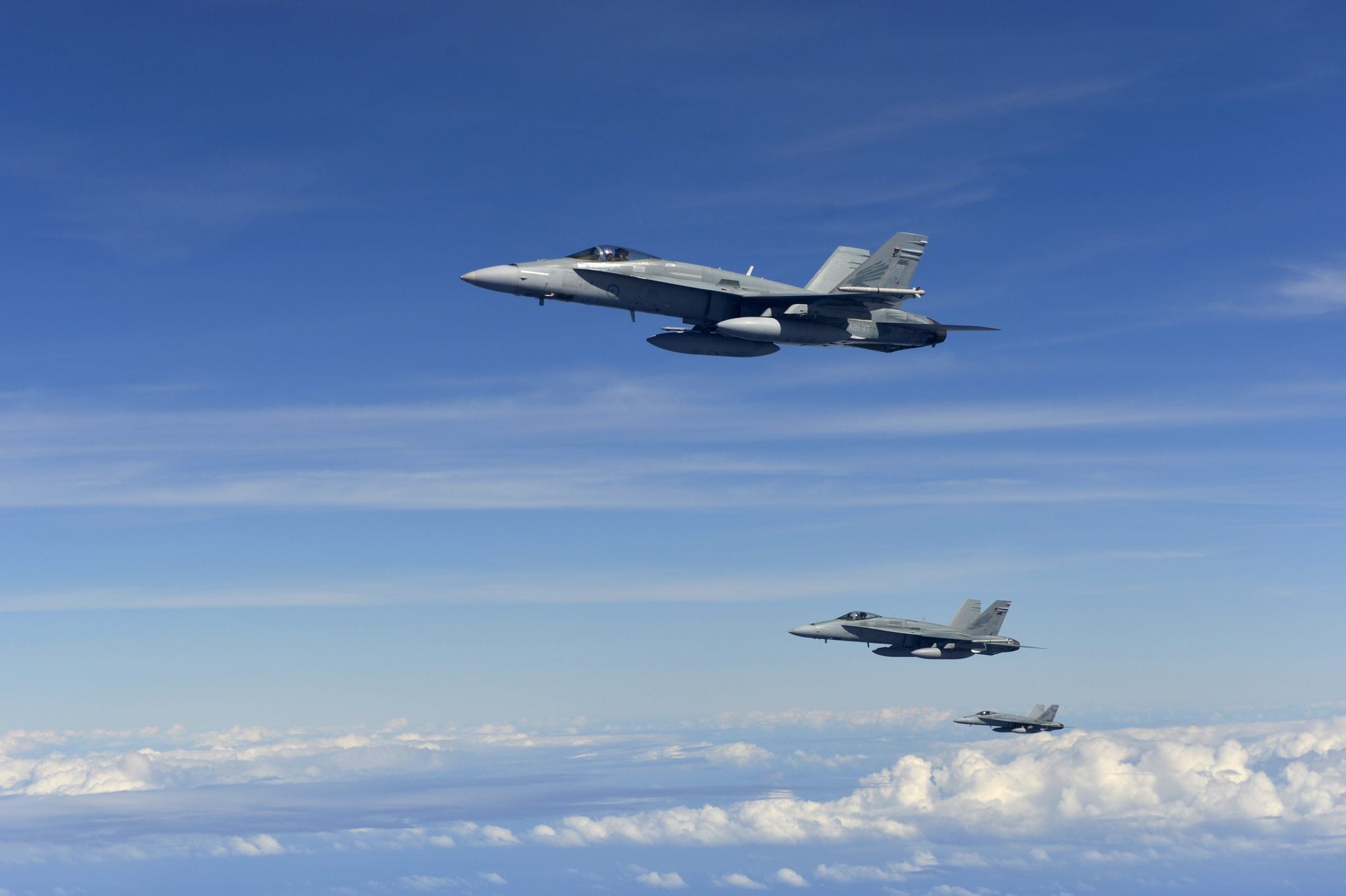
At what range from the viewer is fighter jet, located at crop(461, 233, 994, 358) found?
66.3m

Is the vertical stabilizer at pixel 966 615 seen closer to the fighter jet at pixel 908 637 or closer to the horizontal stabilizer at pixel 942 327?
the fighter jet at pixel 908 637

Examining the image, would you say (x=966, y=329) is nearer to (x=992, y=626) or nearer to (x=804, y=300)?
(x=804, y=300)

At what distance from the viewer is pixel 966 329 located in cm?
7356

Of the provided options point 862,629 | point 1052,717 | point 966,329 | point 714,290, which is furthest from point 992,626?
point 714,290

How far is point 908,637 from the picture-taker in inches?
4833

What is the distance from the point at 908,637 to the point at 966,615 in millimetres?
11979

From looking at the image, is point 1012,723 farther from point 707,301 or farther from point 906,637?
point 707,301

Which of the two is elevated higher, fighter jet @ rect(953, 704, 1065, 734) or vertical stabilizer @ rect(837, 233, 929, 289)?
vertical stabilizer @ rect(837, 233, 929, 289)

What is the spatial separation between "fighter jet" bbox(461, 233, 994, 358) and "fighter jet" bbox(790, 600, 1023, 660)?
55078 mm

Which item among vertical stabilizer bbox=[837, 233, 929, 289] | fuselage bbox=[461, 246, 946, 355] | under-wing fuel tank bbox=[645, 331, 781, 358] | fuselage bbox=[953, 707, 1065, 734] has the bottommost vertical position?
fuselage bbox=[953, 707, 1065, 734]

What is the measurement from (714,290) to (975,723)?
100 m

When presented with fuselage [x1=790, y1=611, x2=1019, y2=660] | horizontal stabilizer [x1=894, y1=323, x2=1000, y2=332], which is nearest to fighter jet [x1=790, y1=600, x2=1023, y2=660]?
fuselage [x1=790, y1=611, x2=1019, y2=660]

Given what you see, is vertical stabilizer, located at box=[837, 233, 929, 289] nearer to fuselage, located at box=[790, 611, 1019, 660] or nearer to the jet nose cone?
the jet nose cone

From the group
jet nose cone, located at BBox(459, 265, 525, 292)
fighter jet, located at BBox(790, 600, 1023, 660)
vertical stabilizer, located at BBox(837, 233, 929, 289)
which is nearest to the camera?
jet nose cone, located at BBox(459, 265, 525, 292)
